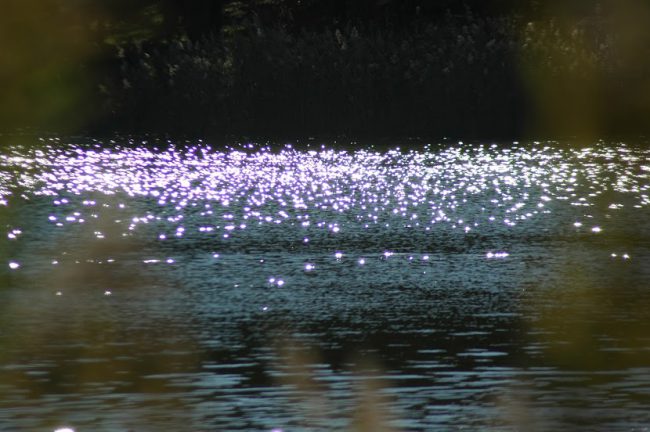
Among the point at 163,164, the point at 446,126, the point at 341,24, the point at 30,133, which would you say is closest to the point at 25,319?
the point at 163,164

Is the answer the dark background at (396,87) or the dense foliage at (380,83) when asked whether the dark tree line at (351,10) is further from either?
the dense foliage at (380,83)

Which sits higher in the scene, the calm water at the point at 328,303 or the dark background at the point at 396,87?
the dark background at the point at 396,87

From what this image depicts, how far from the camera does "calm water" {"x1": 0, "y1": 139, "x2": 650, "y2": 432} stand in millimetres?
7223

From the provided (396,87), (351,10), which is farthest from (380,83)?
(351,10)

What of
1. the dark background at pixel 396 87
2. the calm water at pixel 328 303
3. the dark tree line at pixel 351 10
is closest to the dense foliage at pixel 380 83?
the dark background at pixel 396 87

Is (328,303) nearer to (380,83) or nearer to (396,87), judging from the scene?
(396,87)

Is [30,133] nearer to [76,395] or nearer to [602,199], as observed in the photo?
[602,199]

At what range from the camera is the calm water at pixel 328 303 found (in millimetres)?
7223

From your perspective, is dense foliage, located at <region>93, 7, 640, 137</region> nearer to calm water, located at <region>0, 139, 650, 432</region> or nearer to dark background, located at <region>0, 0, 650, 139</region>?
dark background, located at <region>0, 0, 650, 139</region>

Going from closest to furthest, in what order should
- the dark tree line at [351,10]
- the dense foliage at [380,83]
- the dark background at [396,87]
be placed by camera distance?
1. the dark background at [396,87]
2. the dense foliage at [380,83]
3. the dark tree line at [351,10]

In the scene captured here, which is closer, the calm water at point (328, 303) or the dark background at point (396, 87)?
the calm water at point (328, 303)

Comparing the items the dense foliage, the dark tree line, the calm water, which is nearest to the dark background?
the dense foliage

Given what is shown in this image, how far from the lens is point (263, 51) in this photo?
3462 centimetres

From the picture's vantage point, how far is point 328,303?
10.4 metres
